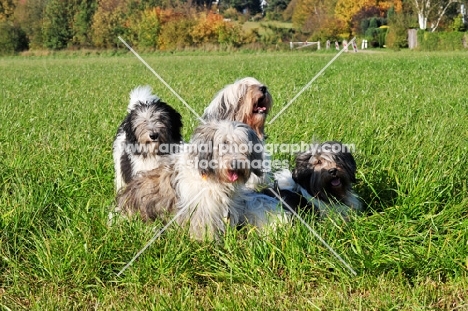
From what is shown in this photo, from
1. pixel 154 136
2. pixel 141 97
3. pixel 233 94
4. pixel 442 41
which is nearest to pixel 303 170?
pixel 233 94

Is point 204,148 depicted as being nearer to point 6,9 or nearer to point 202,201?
point 202,201

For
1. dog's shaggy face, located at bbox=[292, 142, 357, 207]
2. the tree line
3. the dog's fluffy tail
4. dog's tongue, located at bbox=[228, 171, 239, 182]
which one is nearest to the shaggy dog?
dog's shaggy face, located at bbox=[292, 142, 357, 207]

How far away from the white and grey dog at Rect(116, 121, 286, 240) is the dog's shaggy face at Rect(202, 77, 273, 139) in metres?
0.95

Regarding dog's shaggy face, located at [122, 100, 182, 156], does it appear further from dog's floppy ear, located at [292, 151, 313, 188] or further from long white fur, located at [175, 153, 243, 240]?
dog's floppy ear, located at [292, 151, 313, 188]

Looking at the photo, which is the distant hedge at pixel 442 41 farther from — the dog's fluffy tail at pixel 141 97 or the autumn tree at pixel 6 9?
the autumn tree at pixel 6 9

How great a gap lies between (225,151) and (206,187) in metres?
0.41

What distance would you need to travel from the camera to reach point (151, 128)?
5383mm

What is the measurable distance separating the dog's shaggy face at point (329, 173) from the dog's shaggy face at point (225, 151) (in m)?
0.88

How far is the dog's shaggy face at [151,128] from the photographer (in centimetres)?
539

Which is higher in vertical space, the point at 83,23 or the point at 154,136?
the point at 83,23

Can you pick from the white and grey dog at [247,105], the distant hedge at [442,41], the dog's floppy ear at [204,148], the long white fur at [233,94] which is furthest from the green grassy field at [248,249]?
the distant hedge at [442,41]

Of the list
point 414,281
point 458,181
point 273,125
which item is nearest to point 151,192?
point 414,281

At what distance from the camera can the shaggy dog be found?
467 cm

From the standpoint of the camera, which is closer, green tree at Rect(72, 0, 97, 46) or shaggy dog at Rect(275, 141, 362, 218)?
shaggy dog at Rect(275, 141, 362, 218)
